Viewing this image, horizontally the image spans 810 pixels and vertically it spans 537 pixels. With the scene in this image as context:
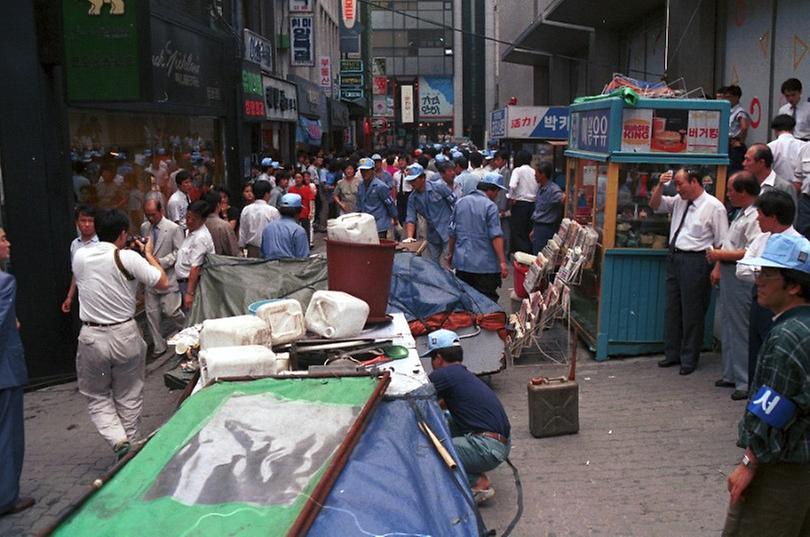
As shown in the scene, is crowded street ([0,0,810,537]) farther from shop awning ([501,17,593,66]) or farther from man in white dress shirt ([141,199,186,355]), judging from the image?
shop awning ([501,17,593,66])

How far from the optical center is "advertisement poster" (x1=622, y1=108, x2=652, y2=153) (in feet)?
28.4

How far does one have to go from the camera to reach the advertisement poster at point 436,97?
254 ft

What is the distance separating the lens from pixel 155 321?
10086 mm

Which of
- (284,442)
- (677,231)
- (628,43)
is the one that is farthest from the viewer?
(628,43)

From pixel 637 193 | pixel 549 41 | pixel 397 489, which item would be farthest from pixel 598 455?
pixel 549 41

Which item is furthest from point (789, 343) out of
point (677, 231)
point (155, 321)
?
point (155, 321)

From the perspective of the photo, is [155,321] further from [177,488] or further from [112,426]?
[177,488]

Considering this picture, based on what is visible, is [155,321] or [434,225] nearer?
[155,321]

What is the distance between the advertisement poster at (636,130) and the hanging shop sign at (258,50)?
11.5 metres

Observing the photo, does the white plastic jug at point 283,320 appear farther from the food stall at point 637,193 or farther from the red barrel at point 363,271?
the food stall at point 637,193

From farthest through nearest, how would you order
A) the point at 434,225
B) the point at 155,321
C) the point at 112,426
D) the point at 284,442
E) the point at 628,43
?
the point at 628,43 → the point at 434,225 → the point at 155,321 → the point at 112,426 → the point at 284,442

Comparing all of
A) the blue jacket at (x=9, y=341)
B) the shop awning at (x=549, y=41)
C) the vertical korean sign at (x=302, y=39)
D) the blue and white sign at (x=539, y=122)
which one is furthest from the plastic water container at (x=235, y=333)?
the vertical korean sign at (x=302, y=39)

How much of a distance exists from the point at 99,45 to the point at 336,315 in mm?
4773

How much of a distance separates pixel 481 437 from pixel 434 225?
22.3 ft
